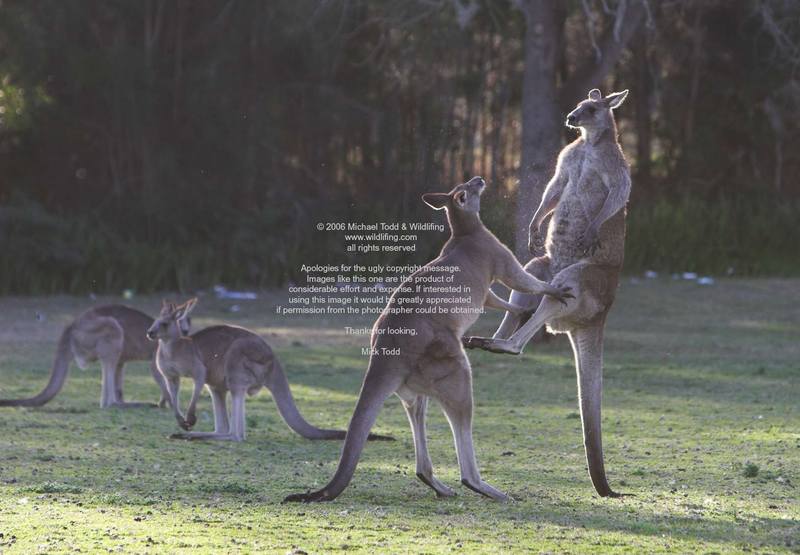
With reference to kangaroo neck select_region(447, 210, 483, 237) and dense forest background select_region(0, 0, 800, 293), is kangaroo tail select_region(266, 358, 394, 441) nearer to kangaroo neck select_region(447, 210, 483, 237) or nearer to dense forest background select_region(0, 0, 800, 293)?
kangaroo neck select_region(447, 210, 483, 237)

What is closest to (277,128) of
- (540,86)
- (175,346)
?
(540,86)

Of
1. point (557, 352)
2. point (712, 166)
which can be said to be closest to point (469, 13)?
point (557, 352)

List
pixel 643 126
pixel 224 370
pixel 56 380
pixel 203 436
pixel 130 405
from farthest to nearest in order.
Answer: pixel 643 126
pixel 130 405
pixel 56 380
pixel 224 370
pixel 203 436

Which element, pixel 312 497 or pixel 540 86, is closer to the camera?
pixel 312 497

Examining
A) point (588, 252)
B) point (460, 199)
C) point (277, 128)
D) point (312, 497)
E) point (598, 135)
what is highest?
point (277, 128)

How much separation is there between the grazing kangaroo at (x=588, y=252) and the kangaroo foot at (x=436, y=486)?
66cm

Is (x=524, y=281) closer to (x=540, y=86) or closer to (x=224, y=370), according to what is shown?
(x=224, y=370)

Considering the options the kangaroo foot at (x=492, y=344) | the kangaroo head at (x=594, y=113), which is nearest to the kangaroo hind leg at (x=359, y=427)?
the kangaroo foot at (x=492, y=344)

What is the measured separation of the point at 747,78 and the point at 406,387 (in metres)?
14.9

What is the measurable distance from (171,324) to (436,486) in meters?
3.01

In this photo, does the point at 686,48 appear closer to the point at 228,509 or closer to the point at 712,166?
the point at 712,166

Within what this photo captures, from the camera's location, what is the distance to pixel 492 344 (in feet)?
18.5

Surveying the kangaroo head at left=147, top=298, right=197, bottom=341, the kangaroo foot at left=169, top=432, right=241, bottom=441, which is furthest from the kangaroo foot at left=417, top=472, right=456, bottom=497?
the kangaroo head at left=147, top=298, right=197, bottom=341

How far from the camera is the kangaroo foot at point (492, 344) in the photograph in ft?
18.5
